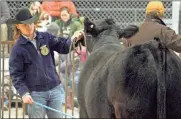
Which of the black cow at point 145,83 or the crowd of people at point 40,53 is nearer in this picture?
the black cow at point 145,83

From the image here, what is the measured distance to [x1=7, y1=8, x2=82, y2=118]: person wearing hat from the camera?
285 inches

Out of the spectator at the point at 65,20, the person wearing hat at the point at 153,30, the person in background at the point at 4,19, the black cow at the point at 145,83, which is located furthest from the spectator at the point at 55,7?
the black cow at the point at 145,83

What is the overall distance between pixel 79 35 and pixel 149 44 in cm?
195

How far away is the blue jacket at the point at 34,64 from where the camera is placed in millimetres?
7184

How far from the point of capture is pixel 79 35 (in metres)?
7.12

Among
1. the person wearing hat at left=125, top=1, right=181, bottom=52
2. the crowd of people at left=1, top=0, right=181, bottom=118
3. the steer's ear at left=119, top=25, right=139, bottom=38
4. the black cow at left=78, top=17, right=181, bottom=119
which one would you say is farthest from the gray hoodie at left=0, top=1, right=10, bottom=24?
the black cow at left=78, top=17, right=181, bottom=119

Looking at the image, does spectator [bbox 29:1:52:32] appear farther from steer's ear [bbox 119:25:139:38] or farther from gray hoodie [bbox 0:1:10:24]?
steer's ear [bbox 119:25:139:38]

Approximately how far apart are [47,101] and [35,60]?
2.00 feet

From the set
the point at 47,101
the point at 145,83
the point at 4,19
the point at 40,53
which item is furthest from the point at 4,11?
the point at 145,83

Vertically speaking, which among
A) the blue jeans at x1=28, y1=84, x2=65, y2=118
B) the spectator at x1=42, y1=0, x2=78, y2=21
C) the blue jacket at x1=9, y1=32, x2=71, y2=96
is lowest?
the blue jeans at x1=28, y1=84, x2=65, y2=118

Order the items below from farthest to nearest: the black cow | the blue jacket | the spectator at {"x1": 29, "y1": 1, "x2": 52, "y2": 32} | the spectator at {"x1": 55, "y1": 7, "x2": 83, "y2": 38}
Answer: the spectator at {"x1": 55, "y1": 7, "x2": 83, "y2": 38}
the spectator at {"x1": 29, "y1": 1, "x2": 52, "y2": 32}
the blue jacket
the black cow

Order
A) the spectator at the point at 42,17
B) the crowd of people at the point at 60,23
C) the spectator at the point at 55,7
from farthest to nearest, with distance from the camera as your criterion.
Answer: the spectator at the point at 55,7, the spectator at the point at 42,17, the crowd of people at the point at 60,23

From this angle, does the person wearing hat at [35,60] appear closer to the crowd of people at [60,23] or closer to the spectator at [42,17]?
the crowd of people at [60,23]

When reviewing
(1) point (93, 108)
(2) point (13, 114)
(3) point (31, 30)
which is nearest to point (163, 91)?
(1) point (93, 108)
